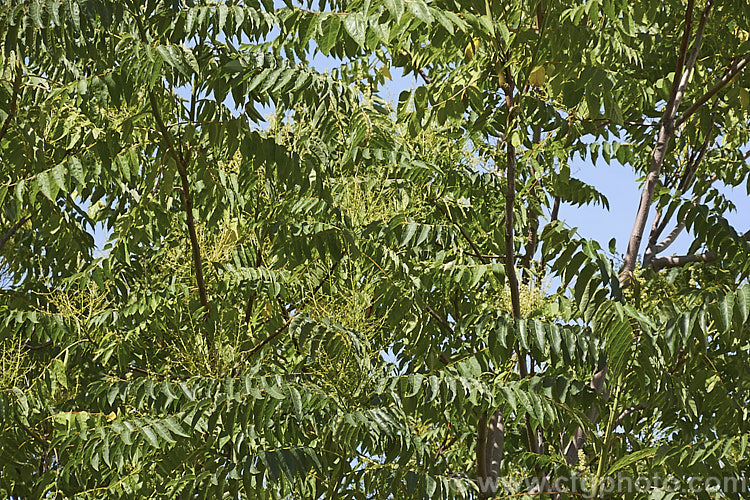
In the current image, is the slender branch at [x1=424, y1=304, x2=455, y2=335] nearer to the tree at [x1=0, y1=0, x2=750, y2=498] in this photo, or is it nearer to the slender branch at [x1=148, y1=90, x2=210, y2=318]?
the tree at [x1=0, y1=0, x2=750, y2=498]

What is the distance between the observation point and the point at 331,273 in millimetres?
3293

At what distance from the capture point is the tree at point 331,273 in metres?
2.87

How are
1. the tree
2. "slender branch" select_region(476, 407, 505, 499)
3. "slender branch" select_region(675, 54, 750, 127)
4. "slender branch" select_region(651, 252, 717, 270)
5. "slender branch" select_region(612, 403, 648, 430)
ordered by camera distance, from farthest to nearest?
"slender branch" select_region(651, 252, 717, 270)
"slender branch" select_region(612, 403, 648, 430)
"slender branch" select_region(675, 54, 750, 127)
"slender branch" select_region(476, 407, 505, 499)
the tree

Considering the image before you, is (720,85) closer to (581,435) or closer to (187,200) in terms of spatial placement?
(581,435)

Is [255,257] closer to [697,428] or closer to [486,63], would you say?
[486,63]

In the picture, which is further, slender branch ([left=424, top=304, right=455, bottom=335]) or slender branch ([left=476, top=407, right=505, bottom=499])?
slender branch ([left=424, top=304, right=455, bottom=335])

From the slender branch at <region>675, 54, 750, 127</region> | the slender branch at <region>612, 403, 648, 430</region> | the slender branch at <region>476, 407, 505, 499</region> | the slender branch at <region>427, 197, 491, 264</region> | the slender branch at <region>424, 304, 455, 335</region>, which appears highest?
the slender branch at <region>675, 54, 750, 127</region>

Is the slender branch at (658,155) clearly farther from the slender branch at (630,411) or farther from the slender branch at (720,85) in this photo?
the slender branch at (630,411)

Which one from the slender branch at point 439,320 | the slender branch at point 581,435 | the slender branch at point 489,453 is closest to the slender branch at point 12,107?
the slender branch at point 439,320

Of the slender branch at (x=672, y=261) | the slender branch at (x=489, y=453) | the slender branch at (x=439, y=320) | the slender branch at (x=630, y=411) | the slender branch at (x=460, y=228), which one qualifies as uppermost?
the slender branch at (x=672, y=261)

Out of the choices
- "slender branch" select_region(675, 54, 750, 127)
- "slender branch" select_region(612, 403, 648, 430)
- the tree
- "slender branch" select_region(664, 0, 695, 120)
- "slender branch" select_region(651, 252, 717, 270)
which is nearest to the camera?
the tree

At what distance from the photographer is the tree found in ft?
9.40

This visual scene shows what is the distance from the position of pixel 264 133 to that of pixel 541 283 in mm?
1276

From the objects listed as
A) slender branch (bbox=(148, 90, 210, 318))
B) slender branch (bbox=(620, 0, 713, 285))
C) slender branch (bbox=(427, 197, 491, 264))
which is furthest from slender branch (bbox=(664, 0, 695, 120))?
slender branch (bbox=(148, 90, 210, 318))
